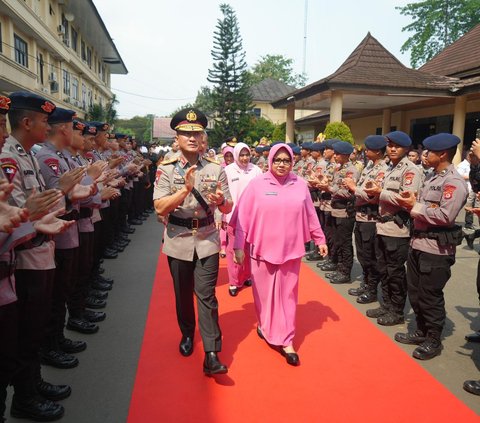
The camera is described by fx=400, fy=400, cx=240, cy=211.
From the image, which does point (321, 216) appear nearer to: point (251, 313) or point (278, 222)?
point (251, 313)

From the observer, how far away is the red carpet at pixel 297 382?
9.38ft

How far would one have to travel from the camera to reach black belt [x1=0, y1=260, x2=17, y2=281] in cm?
229

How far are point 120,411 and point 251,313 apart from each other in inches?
82.7

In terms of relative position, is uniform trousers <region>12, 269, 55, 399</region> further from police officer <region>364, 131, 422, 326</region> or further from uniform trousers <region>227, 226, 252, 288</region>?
police officer <region>364, 131, 422, 326</region>

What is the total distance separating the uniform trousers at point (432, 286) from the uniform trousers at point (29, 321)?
318 centimetres

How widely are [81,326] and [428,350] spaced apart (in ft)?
11.1

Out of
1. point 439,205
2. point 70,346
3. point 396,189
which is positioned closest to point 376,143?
point 396,189

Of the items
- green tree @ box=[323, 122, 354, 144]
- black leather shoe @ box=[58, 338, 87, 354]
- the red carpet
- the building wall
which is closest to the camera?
the red carpet

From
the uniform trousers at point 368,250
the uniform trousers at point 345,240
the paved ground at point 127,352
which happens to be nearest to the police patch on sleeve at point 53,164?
the paved ground at point 127,352

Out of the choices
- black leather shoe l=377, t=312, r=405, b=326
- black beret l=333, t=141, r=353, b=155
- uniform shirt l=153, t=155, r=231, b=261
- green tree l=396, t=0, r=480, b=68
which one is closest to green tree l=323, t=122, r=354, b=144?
black beret l=333, t=141, r=353, b=155

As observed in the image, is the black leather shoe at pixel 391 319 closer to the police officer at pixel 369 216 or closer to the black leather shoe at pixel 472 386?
the police officer at pixel 369 216

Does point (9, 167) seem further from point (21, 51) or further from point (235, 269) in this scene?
point (21, 51)

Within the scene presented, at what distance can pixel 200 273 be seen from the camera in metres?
3.36

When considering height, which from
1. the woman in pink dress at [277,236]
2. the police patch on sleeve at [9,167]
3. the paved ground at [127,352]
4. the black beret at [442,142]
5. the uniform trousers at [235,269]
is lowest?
the paved ground at [127,352]
